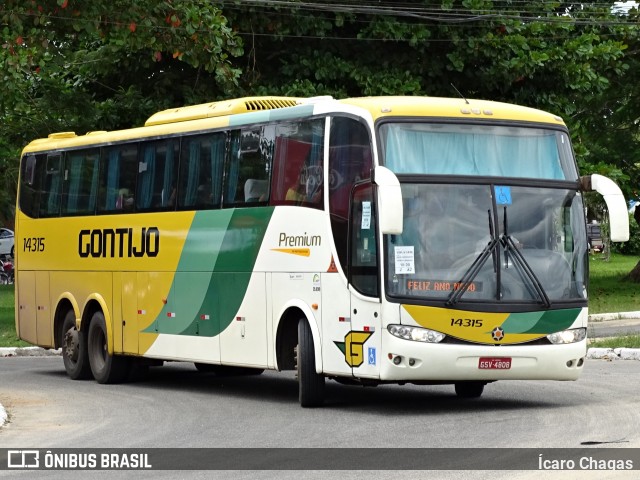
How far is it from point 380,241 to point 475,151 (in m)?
1.49

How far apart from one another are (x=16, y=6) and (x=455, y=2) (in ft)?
43.8

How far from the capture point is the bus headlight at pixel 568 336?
49.6 feet

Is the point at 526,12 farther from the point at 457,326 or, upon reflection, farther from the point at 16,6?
the point at 457,326

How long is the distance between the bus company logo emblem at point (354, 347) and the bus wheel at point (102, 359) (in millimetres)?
6208

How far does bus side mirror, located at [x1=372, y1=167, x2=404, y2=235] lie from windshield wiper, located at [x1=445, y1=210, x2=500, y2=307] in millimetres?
907

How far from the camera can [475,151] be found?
15359 millimetres

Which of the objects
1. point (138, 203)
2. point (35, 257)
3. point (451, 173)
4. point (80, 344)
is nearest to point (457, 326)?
point (451, 173)

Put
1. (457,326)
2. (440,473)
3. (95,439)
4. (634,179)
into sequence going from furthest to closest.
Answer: (634,179)
(457,326)
(95,439)
(440,473)

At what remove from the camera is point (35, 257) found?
901 inches

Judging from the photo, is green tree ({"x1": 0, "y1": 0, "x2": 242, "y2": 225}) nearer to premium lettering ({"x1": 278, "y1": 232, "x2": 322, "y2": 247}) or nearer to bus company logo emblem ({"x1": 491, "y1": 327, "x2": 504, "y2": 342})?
premium lettering ({"x1": 278, "y1": 232, "x2": 322, "y2": 247})

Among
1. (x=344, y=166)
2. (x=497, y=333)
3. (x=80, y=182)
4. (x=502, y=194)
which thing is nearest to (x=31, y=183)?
(x=80, y=182)

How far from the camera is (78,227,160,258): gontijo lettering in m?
19.5

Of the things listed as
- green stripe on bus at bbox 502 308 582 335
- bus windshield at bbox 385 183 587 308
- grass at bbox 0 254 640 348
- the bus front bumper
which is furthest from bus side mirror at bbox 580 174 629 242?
grass at bbox 0 254 640 348

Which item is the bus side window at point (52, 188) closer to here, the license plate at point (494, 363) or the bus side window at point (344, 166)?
the bus side window at point (344, 166)
